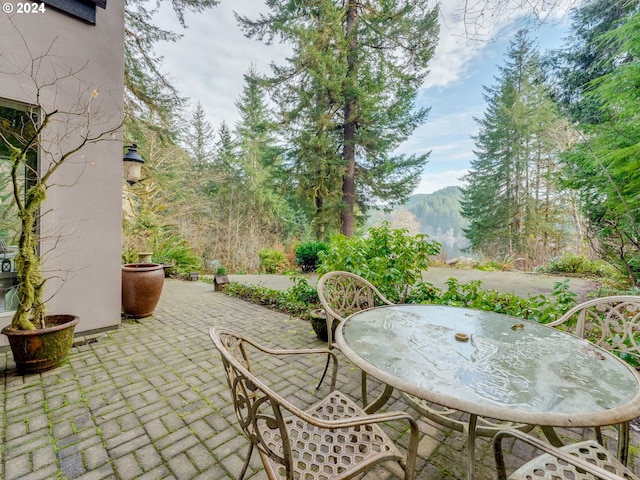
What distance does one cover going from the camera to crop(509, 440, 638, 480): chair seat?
38.7 inches

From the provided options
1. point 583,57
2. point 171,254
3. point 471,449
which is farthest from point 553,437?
point 171,254

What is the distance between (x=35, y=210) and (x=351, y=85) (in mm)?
7859

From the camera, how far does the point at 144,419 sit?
6.12 feet

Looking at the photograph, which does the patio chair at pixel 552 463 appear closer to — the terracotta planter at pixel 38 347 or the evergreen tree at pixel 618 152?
the evergreen tree at pixel 618 152

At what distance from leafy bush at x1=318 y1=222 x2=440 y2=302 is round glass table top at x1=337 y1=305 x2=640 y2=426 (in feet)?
4.67

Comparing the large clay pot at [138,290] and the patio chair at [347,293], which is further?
the large clay pot at [138,290]

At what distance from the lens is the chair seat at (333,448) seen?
3.35 ft

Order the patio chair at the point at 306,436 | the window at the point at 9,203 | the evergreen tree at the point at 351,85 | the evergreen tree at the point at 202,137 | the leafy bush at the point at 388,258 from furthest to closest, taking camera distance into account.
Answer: the evergreen tree at the point at 202,137, the evergreen tree at the point at 351,85, the leafy bush at the point at 388,258, the window at the point at 9,203, the patio chair at the point at 306,436

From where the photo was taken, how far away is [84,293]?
3131 millimetres

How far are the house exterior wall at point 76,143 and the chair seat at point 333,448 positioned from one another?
307cm

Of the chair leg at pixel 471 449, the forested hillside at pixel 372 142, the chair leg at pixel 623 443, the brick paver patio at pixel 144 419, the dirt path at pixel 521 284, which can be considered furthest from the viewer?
the dirt path at pixel 521 284

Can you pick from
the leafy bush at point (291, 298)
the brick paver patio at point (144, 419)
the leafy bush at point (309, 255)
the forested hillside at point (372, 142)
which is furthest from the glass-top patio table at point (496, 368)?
the leafy bush at point (309, 255)

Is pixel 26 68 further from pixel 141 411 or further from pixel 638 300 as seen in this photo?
pixel 638 300

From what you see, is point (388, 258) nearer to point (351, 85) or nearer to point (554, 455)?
point (554, 455)
